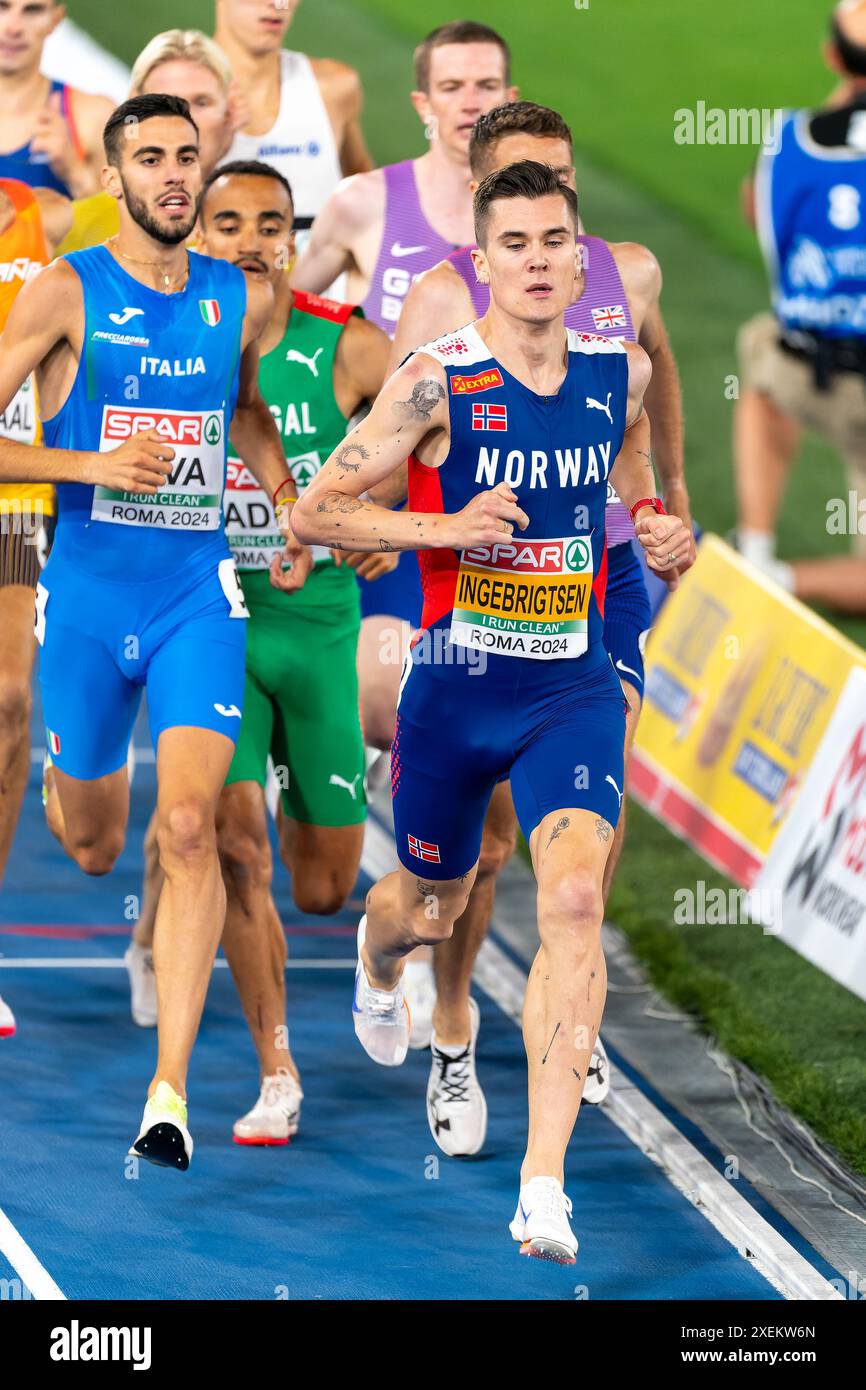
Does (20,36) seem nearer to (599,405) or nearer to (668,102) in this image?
(599,405)

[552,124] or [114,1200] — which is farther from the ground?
[552,124]

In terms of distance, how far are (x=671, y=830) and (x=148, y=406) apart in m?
5.23

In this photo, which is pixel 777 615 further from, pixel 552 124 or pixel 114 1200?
pixel 114 1200

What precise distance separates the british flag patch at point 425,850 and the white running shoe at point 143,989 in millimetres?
2014

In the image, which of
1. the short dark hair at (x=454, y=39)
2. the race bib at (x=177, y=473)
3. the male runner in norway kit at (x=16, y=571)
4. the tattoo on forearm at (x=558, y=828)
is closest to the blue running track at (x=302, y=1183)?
the male runner in norway kit at (x=16, y=571)

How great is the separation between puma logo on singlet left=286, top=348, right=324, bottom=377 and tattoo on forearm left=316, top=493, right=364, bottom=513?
5.20 feet

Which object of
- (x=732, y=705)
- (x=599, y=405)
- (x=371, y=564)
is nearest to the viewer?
(x=599, y=405)

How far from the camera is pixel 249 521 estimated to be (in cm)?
813

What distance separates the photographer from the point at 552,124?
7438 millimetres

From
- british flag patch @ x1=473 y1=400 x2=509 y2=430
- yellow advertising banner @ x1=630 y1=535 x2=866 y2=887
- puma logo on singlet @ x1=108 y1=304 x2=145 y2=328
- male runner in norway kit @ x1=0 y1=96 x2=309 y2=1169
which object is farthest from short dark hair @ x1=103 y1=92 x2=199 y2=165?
yellow advertising banner @ x1=630 y1=535 x2=866 y2=887

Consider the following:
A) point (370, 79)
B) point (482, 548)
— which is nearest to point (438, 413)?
point (482, 548)

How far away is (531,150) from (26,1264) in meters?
3.30

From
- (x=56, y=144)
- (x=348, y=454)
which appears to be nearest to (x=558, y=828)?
(x=348, y=454)

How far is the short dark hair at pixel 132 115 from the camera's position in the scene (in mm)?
7469
